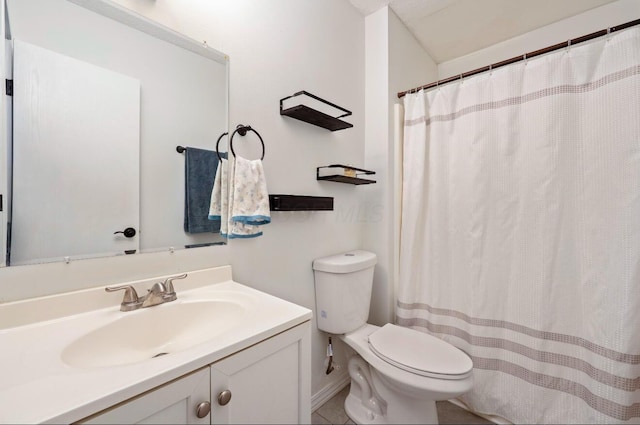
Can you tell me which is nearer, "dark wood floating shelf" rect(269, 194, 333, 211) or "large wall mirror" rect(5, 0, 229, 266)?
"large wall mirror" rect(5, 0, 229, 266)

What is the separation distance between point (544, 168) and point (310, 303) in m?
1.35

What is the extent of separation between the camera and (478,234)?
147 cm

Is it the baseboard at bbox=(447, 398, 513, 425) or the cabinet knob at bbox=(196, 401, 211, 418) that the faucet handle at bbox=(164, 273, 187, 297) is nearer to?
the cabinet knob at bbox=(196, 401, 211, 418)

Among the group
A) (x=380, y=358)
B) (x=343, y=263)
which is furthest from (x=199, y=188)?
(x=380, y=358)

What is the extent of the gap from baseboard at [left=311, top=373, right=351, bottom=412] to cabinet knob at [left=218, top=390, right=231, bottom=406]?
1.06 m

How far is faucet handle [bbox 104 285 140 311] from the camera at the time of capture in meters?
0.80

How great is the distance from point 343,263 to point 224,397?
0.89 metres

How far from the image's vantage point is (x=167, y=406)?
52cm

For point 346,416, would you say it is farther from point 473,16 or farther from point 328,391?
point 473,16

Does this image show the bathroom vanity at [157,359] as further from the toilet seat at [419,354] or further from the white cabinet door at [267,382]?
the toilet seat at [419,354]

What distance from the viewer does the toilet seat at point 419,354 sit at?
3.66 feet

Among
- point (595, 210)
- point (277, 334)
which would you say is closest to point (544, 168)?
point (595, 210)

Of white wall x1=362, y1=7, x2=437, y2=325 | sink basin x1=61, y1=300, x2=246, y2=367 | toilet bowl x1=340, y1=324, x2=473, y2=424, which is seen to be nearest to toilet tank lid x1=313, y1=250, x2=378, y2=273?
white wall x1=362, y1=7, x2=437, y2=325

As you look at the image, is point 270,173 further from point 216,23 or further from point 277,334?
point 277,334
